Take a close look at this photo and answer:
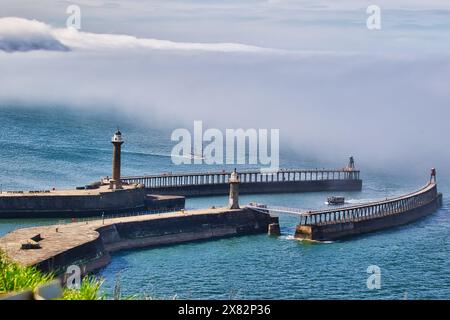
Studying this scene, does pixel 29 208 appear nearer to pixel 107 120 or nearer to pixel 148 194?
pixel 148 194

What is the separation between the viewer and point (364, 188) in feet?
379

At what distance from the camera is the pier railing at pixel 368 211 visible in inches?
3137

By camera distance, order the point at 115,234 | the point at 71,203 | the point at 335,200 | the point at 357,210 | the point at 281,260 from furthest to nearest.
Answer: the point at 335,200
the point at 357,210
the point at 71,203
the point at 115,234
the point at 281,260

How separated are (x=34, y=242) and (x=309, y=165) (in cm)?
8559

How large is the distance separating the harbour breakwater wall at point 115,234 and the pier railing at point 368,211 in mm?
4138

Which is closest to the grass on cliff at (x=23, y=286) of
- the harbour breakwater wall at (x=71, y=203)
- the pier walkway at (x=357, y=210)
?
the pier walkway at (x=357, y=210)

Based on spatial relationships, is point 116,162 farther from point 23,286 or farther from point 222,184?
point 23,286

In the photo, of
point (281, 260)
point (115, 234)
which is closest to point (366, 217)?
point (281, 260)

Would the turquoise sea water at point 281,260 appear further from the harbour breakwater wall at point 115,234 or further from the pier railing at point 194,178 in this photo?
the pier railing at point 194,178

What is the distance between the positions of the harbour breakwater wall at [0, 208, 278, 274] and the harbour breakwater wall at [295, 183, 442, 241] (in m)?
3.72

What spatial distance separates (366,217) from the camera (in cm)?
8381

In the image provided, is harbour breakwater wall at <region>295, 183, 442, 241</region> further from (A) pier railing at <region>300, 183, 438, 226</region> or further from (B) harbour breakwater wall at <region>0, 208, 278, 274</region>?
(B) harbour breakwater wall at <region>0, 208, 278, 274</region>

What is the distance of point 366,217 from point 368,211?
2.33 metres
